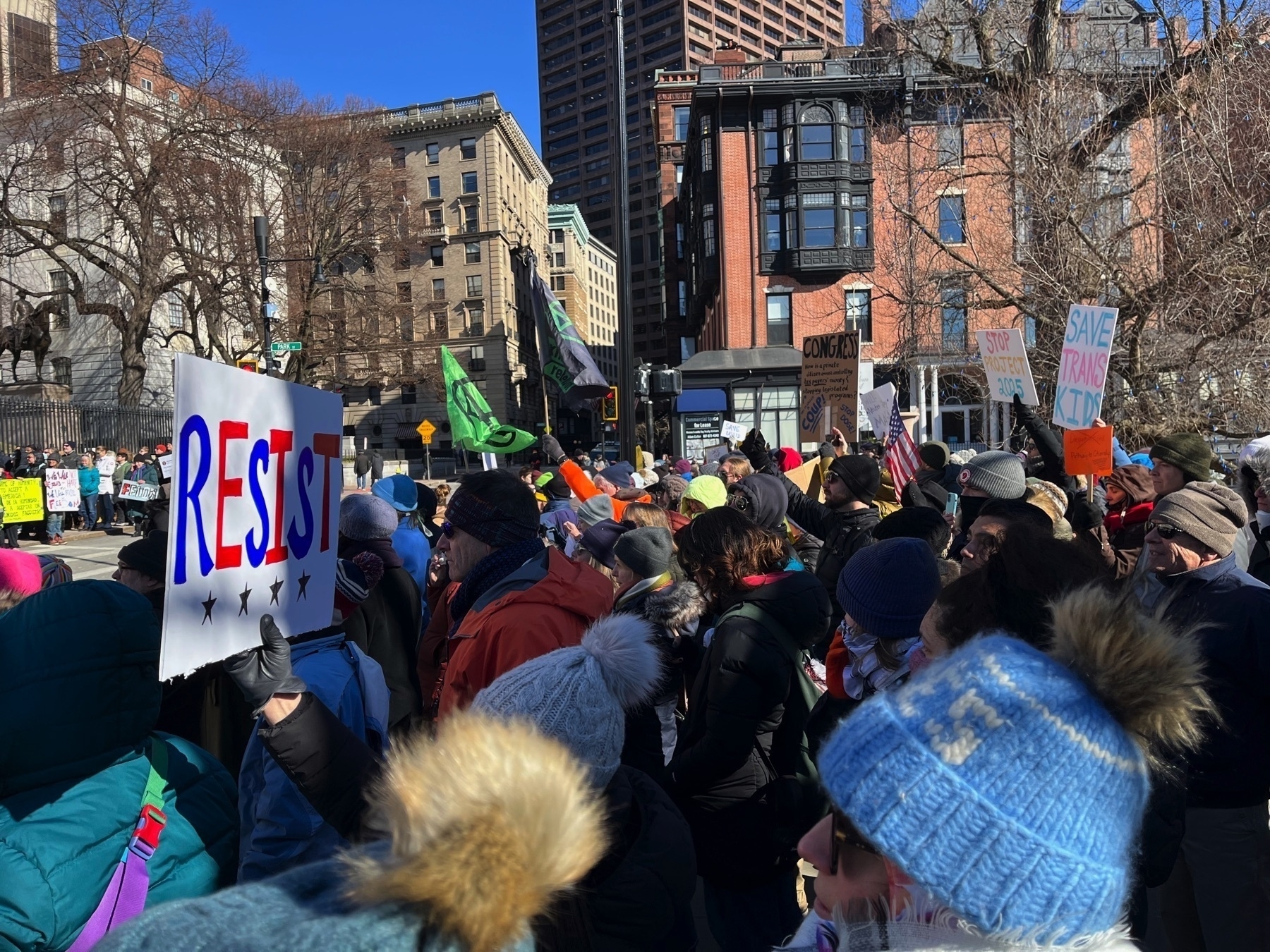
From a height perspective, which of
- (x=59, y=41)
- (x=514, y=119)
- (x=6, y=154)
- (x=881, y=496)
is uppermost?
(x=514, y=119)

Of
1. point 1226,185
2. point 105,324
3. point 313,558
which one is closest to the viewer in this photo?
point 313,558

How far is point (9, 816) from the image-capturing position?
172 centimetres

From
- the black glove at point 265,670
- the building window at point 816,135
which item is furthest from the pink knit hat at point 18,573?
the building window at point 816,135

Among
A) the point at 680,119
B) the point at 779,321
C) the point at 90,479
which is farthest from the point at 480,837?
the point at 680,119

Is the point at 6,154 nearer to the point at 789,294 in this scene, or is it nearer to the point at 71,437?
the point at 71,437

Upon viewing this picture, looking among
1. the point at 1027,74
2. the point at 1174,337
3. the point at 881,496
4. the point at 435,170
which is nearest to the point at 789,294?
the point at 1027,74

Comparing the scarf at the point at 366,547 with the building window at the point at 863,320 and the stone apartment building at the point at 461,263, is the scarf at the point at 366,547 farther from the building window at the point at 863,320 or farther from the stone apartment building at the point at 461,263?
the stone apartment building at the point at 461,263

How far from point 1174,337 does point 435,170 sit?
68.7 metres

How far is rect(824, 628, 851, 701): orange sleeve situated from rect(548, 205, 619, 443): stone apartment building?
272ft

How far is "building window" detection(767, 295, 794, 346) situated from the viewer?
3612cm

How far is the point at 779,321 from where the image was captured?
36.3 metres

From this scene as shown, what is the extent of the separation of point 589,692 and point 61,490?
20115 millimetres

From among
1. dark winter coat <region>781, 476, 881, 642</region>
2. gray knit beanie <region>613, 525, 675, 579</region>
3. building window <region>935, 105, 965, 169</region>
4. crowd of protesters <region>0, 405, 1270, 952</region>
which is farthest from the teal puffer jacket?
building window <region>935, 105, 965, 169</region>

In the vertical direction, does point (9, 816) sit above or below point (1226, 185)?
below
